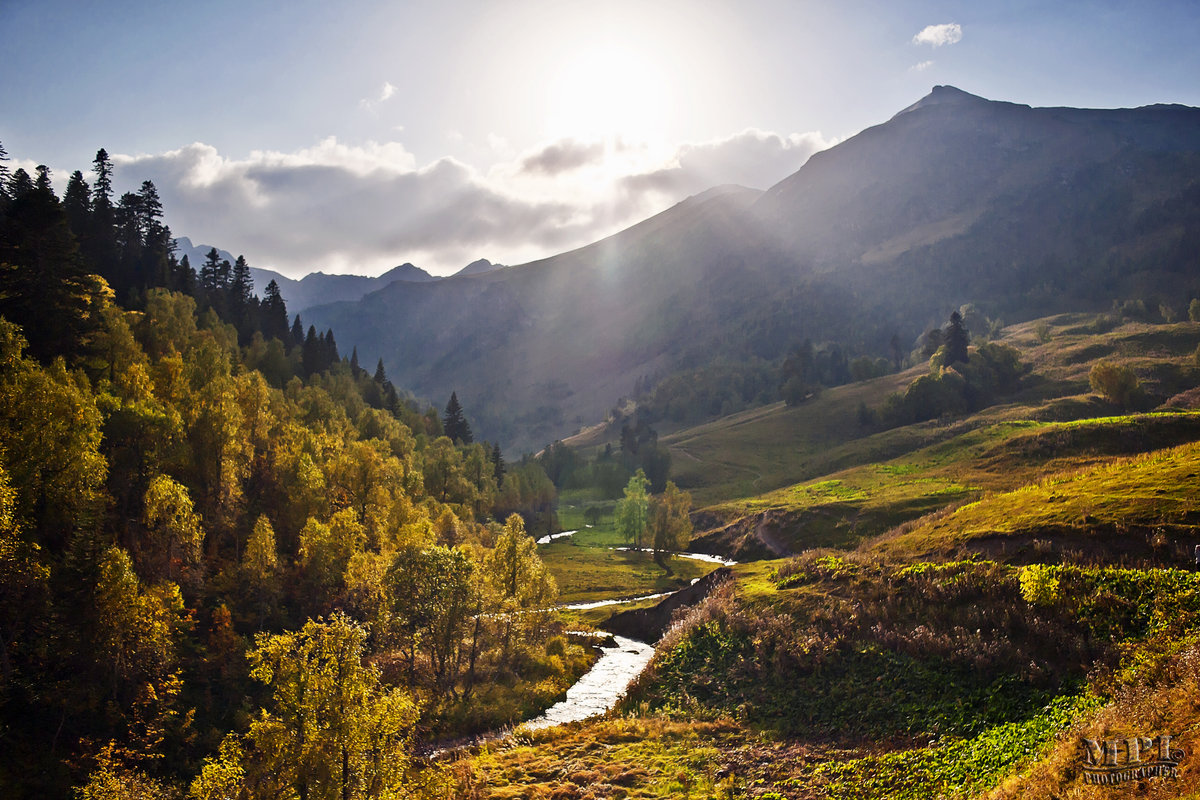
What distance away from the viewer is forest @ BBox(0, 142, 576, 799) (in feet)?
97.9

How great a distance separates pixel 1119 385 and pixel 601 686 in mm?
142699

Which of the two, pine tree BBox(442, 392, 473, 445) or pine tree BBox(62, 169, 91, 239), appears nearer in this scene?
pine tree BBox(62, 169, 91, 239)

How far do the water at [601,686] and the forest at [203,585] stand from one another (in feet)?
6.51

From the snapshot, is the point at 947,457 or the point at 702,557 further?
the point at 702,557

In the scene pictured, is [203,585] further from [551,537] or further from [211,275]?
[211,275]

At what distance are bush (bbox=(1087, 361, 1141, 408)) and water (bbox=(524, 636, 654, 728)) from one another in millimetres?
131396

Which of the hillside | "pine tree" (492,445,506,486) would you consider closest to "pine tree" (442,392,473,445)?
"pine tree" (492,445,506,486)

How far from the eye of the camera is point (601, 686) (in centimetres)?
5644

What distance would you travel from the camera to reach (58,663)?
1636 inches

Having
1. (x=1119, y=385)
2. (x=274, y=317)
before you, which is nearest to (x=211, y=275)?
(x=274, y=317)

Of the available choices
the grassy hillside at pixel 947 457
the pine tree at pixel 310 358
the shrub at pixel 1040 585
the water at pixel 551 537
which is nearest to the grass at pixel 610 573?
the water at pixel 551 537

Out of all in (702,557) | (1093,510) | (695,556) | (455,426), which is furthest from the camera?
(455,426)

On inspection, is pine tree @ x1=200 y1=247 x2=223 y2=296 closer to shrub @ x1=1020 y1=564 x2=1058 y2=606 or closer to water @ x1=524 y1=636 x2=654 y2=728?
water @ x1=524 y1=636 x2=654 y2=728

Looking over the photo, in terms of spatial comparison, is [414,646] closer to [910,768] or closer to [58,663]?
[58,663]
